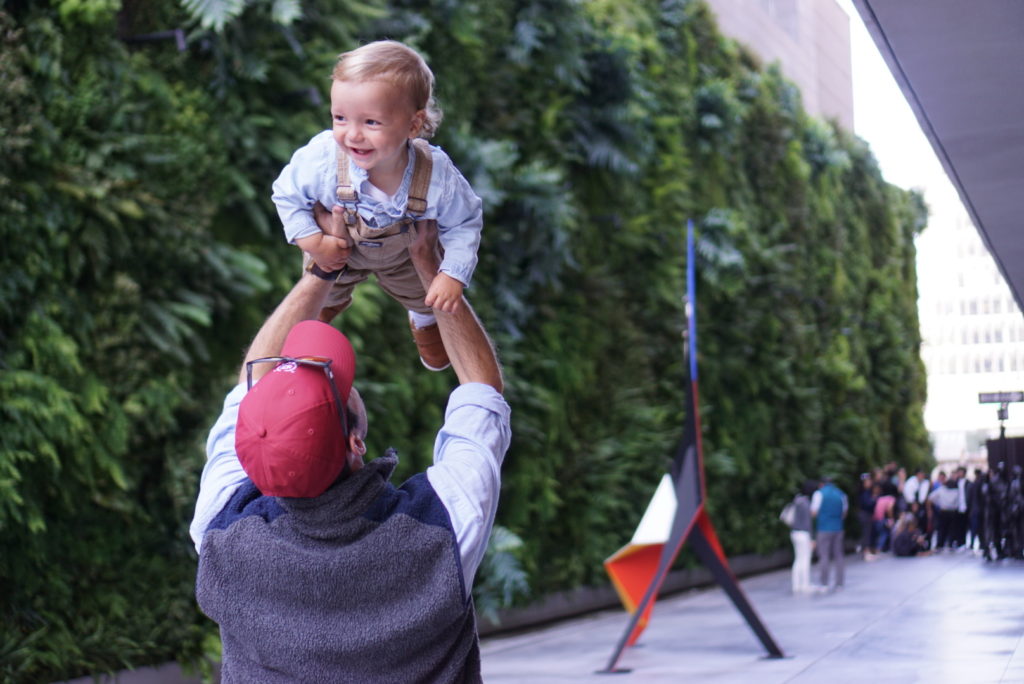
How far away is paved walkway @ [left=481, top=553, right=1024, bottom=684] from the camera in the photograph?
31.9ft

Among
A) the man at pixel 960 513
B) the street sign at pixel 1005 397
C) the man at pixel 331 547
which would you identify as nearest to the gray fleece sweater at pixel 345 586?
the man at pixel 331 547

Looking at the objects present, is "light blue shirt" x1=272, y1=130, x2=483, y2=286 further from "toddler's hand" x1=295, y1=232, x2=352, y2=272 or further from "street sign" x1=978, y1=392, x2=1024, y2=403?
"street sign" x1=978, y1=392, x2=1024, y2=403

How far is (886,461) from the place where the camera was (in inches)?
1006

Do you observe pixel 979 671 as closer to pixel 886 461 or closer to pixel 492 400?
pixel 492 400

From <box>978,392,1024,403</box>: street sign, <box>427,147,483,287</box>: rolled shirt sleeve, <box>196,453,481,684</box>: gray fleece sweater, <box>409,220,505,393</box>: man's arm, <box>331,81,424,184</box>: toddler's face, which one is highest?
<box>331,81,424,184</box>: toddler's face

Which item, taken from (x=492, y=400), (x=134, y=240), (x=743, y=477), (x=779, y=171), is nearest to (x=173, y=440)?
(x=134, y=240)

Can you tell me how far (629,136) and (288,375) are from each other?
1279 centimetres

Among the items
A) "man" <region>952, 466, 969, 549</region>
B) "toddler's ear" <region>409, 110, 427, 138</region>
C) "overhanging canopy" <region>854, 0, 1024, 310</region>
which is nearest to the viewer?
"toddler's ear" <region>409, 110, 427, 138</region>

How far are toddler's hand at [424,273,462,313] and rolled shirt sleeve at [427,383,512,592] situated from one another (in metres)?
0.15

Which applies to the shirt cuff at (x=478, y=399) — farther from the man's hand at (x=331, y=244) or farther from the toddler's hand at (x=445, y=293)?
the man's hand at (x=331, y=244)

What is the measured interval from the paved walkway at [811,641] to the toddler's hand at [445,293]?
7.79 meters

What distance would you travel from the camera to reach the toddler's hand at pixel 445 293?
2172 mm

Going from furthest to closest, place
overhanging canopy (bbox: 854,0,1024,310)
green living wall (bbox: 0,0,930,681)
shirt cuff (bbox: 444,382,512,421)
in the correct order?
1. green living wall (bbox: 0,0,930,681)
2. overhanging canopy (bbox: 854,0,1024,310)
3. shirt cuff (bbox: 444,382,512,421)

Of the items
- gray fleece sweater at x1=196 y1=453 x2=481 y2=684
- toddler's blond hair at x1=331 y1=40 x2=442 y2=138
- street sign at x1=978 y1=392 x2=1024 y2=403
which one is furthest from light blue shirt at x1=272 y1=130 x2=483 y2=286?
street sign at x1=978 y1=392 x2=1024 y2=403
